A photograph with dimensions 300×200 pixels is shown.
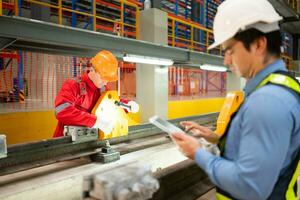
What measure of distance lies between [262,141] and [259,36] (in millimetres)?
481

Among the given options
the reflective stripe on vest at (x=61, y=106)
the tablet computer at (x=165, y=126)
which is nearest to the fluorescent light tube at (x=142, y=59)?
the reflective stripe on vest at (x=61, y=106)

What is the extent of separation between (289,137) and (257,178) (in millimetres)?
218

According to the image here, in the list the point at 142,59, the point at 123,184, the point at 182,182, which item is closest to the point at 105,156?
the point at 182,182

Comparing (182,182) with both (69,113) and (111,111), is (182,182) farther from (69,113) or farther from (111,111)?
(69,113)

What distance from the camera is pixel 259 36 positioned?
1.30 m

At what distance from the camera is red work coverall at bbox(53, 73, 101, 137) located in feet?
13.1

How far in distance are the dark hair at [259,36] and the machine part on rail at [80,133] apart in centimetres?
316

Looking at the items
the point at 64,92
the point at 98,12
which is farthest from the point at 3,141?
the point at 98,12

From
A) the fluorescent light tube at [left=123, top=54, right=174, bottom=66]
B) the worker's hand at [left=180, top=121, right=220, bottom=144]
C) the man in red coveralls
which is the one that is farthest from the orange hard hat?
the worker's hand at [left=180, top=121, right=220, bottom=144]

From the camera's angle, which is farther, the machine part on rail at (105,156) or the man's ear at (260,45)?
the machine part on rail at (105,156)

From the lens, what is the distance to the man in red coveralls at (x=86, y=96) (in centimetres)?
399

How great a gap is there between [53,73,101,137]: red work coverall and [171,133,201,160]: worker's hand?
266 centimetres

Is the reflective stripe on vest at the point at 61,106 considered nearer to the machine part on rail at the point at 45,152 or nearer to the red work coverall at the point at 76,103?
the red work coverall at the point at 76,103

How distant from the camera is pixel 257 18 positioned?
1.30m
